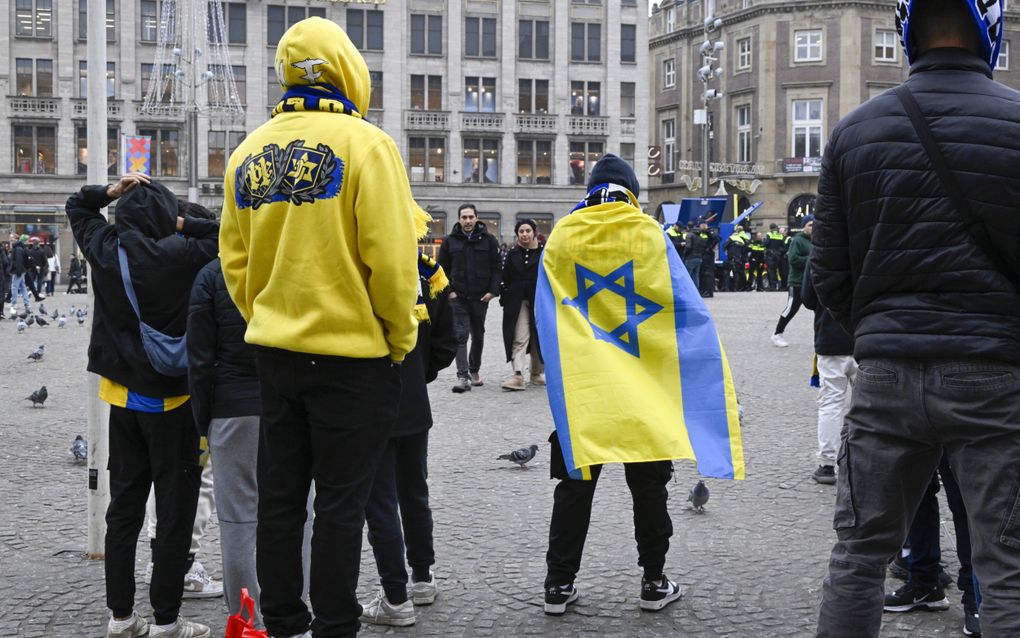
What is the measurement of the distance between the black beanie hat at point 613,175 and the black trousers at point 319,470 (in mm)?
1795

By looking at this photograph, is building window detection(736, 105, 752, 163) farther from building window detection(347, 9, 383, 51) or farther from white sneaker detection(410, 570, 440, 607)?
white sneaker detection(410, 570, 440, 607)

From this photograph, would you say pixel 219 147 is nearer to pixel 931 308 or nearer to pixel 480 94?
pixel 480 94

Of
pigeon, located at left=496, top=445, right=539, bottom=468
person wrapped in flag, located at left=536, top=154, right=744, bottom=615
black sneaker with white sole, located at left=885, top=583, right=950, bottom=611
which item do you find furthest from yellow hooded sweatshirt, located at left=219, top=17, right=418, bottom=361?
pigeon, located at left=496, top=445, right=539, bottom=468

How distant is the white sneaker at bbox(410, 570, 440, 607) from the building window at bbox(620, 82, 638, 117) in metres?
54.9

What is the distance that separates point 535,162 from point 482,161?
2683 mm

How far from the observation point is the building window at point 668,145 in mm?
64062

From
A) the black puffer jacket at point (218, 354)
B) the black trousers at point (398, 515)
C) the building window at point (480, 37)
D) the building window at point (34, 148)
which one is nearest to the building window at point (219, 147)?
the building window at point (34, 148)

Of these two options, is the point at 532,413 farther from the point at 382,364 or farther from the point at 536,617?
the point at 382,364

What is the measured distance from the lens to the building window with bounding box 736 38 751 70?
58.4 m

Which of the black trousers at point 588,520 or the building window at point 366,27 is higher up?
the building window at point 366,27

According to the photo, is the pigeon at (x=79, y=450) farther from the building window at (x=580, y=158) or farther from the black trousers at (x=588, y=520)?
the building window at (x=580, y=158)

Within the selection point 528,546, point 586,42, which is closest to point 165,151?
point 586,42

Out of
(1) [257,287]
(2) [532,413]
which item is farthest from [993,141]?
(2) [532,413]

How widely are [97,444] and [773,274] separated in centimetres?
3170
